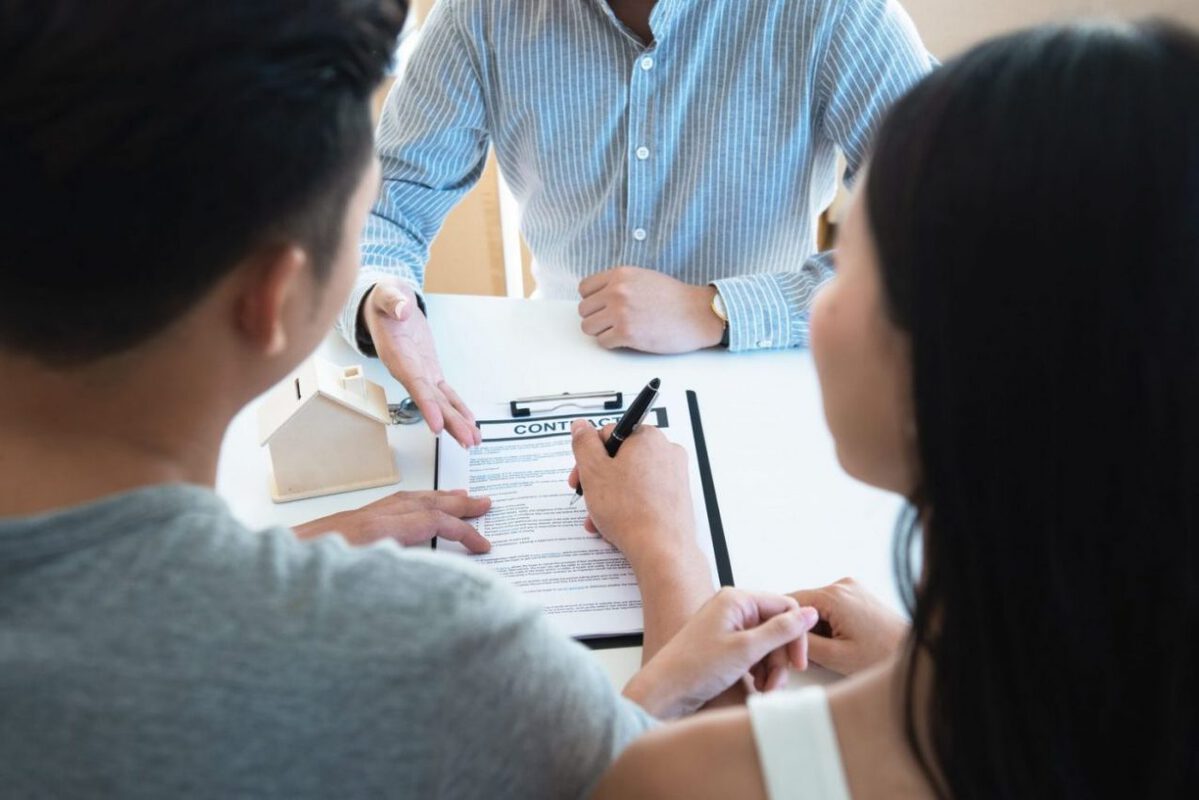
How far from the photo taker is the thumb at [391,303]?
43.8 inches

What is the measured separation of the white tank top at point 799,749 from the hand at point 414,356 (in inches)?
20.2

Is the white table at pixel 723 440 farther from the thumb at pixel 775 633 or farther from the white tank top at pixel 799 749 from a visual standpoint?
the white tank top at pixel 799 749

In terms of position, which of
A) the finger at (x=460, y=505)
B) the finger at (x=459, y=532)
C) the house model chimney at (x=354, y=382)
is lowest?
the finger at (x=459, y=532)

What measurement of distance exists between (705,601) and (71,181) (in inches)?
21.4

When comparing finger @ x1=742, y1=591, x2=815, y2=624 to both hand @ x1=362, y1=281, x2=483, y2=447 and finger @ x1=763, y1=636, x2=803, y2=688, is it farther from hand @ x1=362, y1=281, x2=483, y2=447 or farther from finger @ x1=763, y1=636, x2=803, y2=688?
hand @ x1=362, y1=281, x2=483, y2=447

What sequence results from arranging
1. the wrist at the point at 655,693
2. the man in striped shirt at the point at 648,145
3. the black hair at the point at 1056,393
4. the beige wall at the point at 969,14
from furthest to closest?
the beige wall at the point at 969,14 → the man in striped shirt at the point at 648,145 → the wrist at the point at 655,693 → the black hair at the point at 1056,393

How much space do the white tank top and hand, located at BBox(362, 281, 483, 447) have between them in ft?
1.68

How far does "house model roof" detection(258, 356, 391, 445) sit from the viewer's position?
0.90 metres

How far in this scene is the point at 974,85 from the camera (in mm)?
427

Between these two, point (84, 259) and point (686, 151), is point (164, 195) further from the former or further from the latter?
point (686, 151)

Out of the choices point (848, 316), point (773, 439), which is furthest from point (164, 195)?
point (773, 439)

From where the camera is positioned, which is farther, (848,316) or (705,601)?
(705,601)

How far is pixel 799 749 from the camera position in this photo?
532mm

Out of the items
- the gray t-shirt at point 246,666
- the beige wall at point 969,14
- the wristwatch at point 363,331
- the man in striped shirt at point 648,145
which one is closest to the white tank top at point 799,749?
the gray t-shirt at point 246,666
